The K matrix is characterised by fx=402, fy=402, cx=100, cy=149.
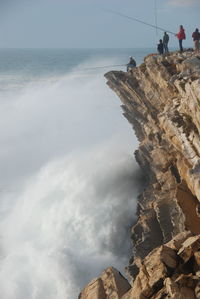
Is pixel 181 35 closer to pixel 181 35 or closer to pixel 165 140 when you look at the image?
pixel 181 35

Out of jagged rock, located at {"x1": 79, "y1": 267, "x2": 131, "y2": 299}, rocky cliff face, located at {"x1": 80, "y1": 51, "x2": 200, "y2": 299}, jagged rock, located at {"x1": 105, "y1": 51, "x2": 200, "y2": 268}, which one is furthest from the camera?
jagged rock, located at {"x1": 105, "y1": 51, "x2": 200, "y2": 268}

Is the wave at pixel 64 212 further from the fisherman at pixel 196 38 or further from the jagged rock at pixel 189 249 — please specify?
the jagged rock at pixel 189 249

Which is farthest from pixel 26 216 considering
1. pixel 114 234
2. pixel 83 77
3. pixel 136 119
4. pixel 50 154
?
pixel 83 77

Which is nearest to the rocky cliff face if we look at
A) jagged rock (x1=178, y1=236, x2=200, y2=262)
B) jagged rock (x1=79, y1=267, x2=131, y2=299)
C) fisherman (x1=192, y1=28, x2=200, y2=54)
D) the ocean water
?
jagged rock (x1=178, y1=236, x2=200, y2=262)

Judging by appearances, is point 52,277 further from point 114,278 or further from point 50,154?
point 50,154

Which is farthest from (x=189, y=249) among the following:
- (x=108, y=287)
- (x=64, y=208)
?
→ (x=64, y=208)

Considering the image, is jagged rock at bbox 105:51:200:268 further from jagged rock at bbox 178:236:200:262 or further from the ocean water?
jagged rock at bbox 178:236:200:262

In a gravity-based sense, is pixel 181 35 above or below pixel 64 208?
above
